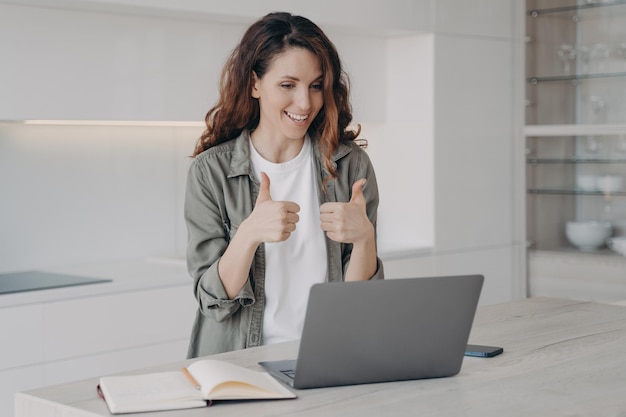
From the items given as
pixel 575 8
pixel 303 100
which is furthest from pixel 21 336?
pixel 575 8

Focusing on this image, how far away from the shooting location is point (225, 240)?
2.10 metres

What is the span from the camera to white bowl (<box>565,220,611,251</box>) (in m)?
4.40

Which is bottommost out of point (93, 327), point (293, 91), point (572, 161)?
point (93, 327)

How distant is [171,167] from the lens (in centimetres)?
397

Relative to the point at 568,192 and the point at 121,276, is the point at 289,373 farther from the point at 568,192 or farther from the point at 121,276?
the point at 568,192

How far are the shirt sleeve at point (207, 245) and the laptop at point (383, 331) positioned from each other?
0.39 m

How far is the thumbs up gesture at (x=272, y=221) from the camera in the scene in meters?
1.86

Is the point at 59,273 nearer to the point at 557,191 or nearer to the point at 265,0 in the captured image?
the point at 265,0

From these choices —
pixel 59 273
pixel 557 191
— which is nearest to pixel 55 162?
pixel 59 273

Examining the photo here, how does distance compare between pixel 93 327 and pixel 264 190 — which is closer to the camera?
pixel 264 190

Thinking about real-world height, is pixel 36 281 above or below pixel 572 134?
below

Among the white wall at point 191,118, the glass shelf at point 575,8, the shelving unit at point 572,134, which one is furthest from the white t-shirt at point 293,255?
the glass shelf at point 575,8

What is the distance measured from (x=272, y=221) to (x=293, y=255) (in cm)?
27

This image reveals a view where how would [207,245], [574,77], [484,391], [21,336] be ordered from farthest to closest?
[574,77] → [21,336] → [207,245] → [484,391]
